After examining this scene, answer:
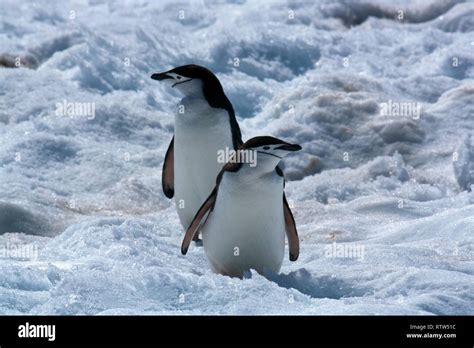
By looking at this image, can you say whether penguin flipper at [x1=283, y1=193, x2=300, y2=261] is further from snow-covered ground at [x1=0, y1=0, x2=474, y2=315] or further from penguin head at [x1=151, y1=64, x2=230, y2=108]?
penguin head at [x1=151, y1=64, x2=230, y2=108]

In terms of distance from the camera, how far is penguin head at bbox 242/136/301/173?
593 centimetres

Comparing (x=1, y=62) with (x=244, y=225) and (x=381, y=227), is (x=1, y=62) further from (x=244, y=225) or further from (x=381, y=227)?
(x=244, y=225)

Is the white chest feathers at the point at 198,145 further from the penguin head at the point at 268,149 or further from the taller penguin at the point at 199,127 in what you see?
the penguin head at the point at 268,149

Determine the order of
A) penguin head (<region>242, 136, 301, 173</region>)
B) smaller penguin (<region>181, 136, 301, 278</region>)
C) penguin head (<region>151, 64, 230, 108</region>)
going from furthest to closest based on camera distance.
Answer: penguin head (<region>151, 64, 230, 108</region>) → smaller penguin (<region>181, 136, 301, 278</region>) → penguin head (<region>242, 136, 301, 173</region>)

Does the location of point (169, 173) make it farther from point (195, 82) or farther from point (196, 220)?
point (196, 220)

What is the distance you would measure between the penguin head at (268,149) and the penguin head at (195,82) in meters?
1.25

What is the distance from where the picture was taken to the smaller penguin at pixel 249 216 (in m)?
6.05

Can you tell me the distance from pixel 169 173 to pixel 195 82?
2.64 ft

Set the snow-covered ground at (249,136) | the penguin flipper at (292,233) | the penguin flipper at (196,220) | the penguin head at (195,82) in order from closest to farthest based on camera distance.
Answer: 1. the snow-covered ground at (249,136)
2. the penguin flipper at (196,220)
3. the penguin flipper at (292,233)
4. the penguin head at (195,82)

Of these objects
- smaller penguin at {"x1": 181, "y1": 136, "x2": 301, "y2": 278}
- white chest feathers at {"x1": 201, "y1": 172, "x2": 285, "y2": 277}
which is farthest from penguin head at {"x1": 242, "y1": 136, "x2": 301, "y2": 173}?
white chest feathers at {"x1": 201, "y1": 172, "x2": 285, "y2": 277}

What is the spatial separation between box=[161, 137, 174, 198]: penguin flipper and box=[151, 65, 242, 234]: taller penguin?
0.76 ft
